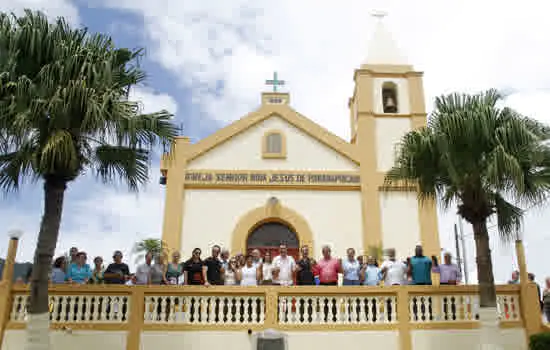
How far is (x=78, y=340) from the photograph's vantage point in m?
8.38

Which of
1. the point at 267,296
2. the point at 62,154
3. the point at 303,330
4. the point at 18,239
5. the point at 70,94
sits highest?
the point at 70,94

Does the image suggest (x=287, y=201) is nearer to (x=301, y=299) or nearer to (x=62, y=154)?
(x=301, y=299)

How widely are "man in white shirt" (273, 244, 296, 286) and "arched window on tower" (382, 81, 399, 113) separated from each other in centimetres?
937

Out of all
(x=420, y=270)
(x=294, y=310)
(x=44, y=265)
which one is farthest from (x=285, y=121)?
(x=44, y=265)

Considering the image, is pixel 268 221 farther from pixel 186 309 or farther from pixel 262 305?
pixel 186 309

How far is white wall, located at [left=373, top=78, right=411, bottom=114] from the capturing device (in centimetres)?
1689

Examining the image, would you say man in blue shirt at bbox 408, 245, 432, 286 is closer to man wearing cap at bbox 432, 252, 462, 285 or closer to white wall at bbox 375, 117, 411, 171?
man wearing cap at bbox 432, 252, 462, 285

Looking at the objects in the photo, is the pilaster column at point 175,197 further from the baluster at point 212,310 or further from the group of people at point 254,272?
the baluster at point 212,310

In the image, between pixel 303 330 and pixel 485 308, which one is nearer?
pixel 485 308

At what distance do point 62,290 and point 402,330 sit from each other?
19.2ft

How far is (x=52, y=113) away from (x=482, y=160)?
6.59 metres

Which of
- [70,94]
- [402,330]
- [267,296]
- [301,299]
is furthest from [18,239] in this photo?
[402,330]

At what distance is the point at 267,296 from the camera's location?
8.68 metres

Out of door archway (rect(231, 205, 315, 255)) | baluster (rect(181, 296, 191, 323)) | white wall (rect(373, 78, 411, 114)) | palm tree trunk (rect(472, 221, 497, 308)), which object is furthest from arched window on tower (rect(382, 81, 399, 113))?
baluster (rect(181, 296, 191, 323))
